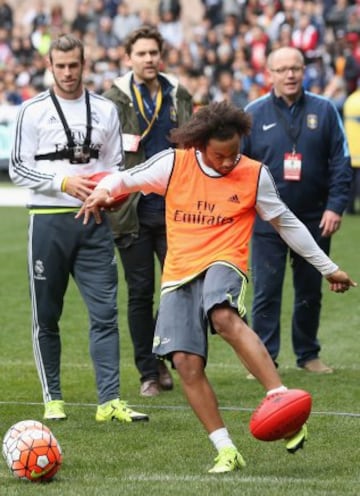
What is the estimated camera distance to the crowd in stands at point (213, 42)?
23.5 m

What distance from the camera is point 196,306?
625 cm

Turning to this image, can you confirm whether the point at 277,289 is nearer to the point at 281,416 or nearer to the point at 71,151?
the point at 71,151

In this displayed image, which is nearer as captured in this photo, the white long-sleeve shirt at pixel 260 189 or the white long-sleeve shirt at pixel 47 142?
the white long-sleeve shirt at pixel 260 189

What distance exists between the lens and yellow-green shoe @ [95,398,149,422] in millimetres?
7477

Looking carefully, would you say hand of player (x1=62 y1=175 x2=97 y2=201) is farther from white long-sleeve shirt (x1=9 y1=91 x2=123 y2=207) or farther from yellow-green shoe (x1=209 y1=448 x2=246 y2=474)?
yellow-green shoe (x1=209 y1=448 x2=246 y2=474)

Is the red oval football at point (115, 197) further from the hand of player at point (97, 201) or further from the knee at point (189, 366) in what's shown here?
the knee at point (189, 366)

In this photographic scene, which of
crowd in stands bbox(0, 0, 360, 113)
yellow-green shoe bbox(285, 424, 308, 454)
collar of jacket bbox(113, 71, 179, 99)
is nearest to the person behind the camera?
yellow-green shoe bbox(285, 424, 308, 454)

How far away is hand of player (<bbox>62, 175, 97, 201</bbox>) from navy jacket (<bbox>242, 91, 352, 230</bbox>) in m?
2.07

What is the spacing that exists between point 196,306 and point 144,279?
7.34ft

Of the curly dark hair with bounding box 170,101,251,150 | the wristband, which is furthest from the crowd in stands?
the curly dark hair with bounding box 170,101,251,150

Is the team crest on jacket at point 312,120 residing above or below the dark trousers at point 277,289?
above

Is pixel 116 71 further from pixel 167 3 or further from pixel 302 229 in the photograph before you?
pixel 302 229

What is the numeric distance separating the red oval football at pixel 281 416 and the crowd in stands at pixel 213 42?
580 inches

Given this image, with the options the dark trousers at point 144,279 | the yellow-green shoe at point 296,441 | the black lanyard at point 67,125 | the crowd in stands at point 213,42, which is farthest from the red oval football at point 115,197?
the crowd in stands at point 213,42
